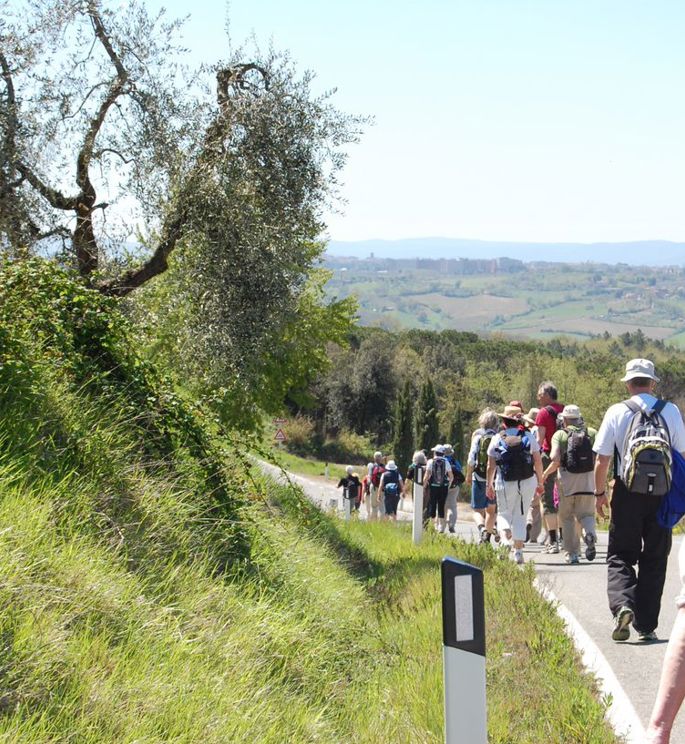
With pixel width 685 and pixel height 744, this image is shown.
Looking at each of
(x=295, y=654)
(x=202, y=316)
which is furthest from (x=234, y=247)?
(x=295, y=654)

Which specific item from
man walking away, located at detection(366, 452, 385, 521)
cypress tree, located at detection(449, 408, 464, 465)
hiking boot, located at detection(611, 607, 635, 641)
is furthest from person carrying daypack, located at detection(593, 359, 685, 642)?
cypress tree, located at detection(449, 408, 464, 465)

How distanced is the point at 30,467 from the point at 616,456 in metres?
3.95

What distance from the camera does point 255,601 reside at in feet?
20.8

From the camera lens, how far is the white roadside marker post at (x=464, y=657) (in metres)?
4.07

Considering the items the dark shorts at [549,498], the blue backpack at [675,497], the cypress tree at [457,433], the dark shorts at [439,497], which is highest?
the blue backpack at [675,497]

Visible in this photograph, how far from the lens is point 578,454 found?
11.1m

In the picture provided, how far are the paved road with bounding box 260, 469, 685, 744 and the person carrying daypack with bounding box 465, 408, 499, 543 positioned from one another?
1509 mm

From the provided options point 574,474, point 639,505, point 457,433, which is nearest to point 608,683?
point 639,505

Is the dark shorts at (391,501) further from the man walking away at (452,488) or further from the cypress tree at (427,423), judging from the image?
the cypress tree at (427,423)

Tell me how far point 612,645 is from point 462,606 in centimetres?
336

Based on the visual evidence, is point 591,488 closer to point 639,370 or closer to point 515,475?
point 515,475

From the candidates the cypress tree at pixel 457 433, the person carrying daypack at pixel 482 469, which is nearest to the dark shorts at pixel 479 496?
the person carrying daypack at pixel 482 469

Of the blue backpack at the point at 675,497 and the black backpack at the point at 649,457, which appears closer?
the black backpack at the point at 649,457

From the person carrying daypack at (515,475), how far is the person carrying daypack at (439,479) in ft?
16.5
